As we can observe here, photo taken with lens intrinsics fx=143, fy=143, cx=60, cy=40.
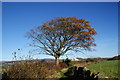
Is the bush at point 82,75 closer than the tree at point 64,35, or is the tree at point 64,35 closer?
the bush at point 82,75

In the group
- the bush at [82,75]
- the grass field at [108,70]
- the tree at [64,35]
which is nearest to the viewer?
the bush at [82,75]

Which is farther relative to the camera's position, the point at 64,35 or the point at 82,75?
the point at 64,35

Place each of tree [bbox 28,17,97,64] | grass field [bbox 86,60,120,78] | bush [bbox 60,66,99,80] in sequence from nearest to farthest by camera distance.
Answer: bush [bbox 60,66,99,80] → grass field [bbox 86,60,120,78] → tree [bbox 28,17,97,64]

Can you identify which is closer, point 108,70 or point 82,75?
point 82,75

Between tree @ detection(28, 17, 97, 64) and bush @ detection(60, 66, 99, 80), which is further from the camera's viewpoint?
tree @ detection(28, 17, 97, 64)

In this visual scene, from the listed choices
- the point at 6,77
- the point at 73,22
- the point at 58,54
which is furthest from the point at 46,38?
the point at 6,77

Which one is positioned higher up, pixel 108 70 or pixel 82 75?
pixel 82 75

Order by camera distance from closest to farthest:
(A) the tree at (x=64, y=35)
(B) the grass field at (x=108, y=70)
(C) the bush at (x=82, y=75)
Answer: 1. (C) the bush at (x=82, y=75)
2. (B) the grass field at (x=108, y=70)
3. (A) the tree at (x=64, y=35)

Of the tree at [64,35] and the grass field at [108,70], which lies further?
the tree at [64,35]

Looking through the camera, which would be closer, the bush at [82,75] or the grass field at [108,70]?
the bush at [82,75]

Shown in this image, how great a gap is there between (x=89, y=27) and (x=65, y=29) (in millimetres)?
3672

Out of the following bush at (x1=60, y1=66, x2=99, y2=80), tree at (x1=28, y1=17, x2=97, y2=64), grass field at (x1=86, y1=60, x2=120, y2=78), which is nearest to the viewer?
bush at (x1=60, y1=66, x2=99, y2=80)

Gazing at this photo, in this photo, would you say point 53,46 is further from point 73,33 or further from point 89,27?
point 89,27

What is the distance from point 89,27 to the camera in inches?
845
